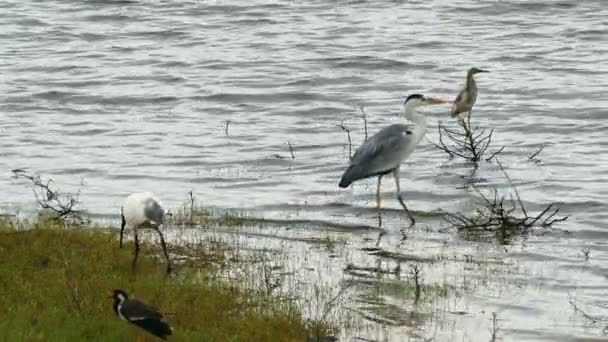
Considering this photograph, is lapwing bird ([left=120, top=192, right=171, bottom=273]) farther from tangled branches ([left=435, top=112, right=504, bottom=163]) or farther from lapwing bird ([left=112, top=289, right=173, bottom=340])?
tangled branches ([left=435, top=112, right=504, bottom=163])

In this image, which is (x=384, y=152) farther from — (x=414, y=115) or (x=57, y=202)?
(x=57, y=202)

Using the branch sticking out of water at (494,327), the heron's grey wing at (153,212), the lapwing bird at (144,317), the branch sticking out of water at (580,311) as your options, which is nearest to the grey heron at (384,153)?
the heron's grey wing at (153,212)

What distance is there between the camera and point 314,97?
82.8ft

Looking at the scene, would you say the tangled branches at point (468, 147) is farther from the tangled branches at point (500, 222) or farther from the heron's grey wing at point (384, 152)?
the tangled branches at point (500, 222)

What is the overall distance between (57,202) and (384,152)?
3.98 metres

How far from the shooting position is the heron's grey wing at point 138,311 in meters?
9.70

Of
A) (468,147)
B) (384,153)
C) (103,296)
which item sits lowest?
(468,147)

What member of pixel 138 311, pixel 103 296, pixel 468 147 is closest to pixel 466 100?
pixel 468 147

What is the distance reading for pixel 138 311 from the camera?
9.77 metres

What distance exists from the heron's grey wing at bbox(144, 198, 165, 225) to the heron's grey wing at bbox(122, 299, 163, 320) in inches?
121

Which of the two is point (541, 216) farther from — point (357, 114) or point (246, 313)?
point (357, 114)

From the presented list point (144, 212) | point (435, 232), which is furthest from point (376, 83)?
point (144, 212)

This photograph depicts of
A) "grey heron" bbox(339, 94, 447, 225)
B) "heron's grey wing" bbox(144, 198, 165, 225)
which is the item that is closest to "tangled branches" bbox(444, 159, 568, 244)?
"grey heron" bbox(339, 94, 447, 225)

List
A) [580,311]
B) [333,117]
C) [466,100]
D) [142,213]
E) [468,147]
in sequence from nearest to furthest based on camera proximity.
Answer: [580,311] < [142,213] < [468,147] < [466,100] < [333,117]
